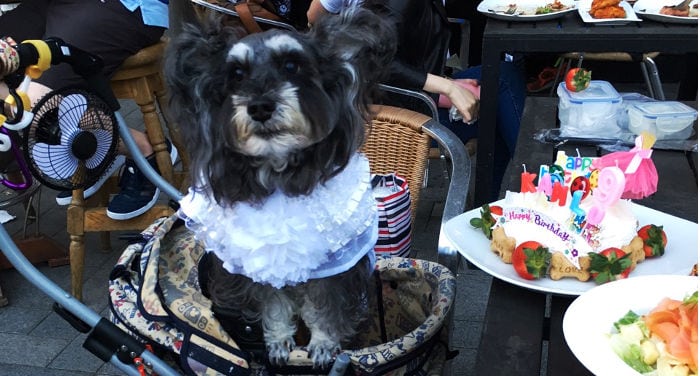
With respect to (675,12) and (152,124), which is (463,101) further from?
(152,124)

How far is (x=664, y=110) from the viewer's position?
7.29ft

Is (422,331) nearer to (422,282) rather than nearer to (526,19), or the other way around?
(422,282)

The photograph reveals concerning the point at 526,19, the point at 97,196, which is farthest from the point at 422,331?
the point at 97,196

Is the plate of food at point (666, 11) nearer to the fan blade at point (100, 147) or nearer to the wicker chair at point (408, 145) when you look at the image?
the wicker chair at point (408, 145)

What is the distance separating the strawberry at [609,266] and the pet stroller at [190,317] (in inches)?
14.5

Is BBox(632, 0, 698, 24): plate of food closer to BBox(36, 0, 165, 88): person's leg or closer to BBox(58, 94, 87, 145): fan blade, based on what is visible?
BBox(36, 0, 165, 88): person's leg

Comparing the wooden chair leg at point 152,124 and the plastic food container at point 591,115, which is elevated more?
the plastic food container at point 591,115

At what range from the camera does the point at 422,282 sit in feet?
5.95

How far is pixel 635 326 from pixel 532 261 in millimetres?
286

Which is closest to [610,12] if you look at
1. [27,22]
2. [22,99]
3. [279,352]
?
[279,352]

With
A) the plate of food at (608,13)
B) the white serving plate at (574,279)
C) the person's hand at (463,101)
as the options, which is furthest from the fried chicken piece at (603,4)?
the white serving plate at (574,279)

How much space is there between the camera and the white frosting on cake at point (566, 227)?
1365 mm

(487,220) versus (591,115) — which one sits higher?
(487,220)

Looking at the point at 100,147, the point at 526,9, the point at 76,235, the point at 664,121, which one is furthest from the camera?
the point at 526,9
